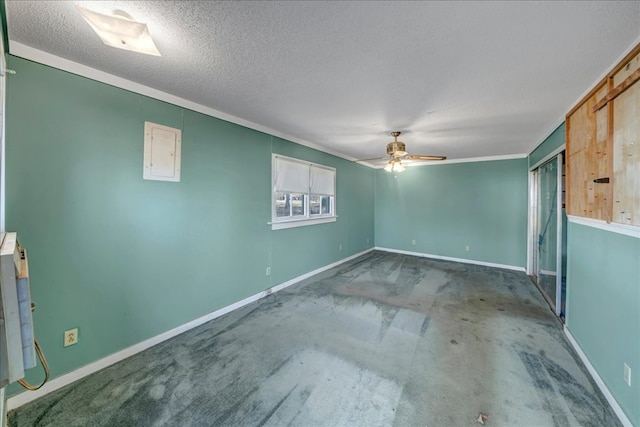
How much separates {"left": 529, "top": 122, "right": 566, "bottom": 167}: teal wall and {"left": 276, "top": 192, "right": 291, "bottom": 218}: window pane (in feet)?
11.7

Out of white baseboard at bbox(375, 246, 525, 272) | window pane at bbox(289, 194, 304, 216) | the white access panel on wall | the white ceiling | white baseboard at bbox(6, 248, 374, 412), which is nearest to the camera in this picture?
the white ceiling

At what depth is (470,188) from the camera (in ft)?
18.0

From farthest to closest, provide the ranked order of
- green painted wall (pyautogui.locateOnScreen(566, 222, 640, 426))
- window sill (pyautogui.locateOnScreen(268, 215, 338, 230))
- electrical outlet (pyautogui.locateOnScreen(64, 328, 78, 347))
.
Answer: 1. window sill (pyautogui.locateOnScreen(268, 215, 338, 230))
2. electrical outlet (pyautogui.locateOnScreen(64, 328, 78, 347))
3. green painted wall (pyautogui.locateOnScreen(566, 222, 640, 426))

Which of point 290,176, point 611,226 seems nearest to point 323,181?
point 290,176

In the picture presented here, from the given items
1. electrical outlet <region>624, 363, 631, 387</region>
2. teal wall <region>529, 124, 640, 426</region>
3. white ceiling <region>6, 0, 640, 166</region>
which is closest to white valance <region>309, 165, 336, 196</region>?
white ceiling <region>6, 0, 640, 166</region>

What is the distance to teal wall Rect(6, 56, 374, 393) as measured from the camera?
1.75 m

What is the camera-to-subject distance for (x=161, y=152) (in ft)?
7.77

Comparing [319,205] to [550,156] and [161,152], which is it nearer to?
[161,152]

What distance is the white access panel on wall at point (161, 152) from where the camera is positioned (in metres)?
2.29

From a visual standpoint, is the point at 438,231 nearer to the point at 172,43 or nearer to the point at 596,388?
the point at 596,388

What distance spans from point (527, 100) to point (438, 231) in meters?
3.87

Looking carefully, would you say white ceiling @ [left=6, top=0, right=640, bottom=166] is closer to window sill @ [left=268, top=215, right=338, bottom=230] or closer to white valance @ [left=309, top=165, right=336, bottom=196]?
window sill @ [left=268, top=215, right=338, bottom=230]

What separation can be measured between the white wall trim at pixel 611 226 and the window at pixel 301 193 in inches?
131

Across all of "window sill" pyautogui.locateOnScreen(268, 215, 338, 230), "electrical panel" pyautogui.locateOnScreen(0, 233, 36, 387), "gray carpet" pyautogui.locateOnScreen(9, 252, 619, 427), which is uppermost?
"window sill" pyautogui.locateOnScreen(268, 215, 338, 230)
